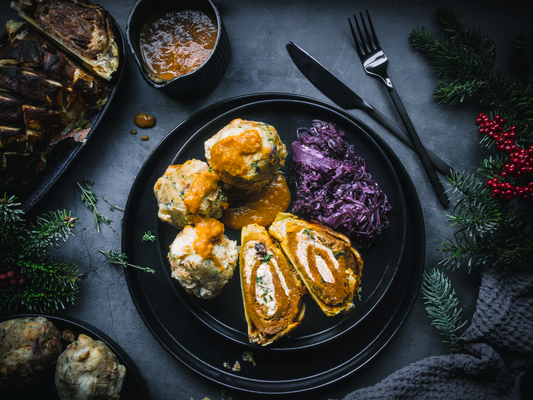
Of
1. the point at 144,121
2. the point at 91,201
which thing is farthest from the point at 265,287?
the point at 144,121

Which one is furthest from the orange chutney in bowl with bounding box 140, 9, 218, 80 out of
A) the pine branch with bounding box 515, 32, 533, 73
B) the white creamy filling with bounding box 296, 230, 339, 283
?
the pine branch with bounding box 515, 32, 533, 73

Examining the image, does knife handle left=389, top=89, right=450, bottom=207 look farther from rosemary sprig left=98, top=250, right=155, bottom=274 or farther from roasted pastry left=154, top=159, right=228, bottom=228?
rosemary sprig left=98, top=250, right=155, bottom=274

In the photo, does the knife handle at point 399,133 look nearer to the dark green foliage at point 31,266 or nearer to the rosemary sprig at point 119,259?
the rosemary sprig at point 119,259

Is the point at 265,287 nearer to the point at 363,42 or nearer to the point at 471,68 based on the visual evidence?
the point at 363,42

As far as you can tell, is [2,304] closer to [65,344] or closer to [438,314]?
[65,344]

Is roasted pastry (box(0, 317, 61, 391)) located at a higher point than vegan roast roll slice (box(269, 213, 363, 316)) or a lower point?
lower
